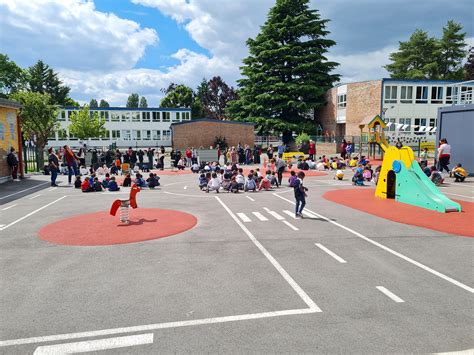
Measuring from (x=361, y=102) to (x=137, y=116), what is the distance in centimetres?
4029

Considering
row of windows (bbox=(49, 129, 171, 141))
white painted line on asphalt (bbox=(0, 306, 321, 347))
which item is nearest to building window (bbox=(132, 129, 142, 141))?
row of windows (bbox=(49, 129, 171, 141))

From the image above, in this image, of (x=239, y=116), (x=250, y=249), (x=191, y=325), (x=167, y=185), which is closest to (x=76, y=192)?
(x=167, y=185)

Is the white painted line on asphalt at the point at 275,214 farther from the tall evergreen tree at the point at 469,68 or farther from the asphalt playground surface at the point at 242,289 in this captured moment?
the tall evergreen tree at the point at 469,68

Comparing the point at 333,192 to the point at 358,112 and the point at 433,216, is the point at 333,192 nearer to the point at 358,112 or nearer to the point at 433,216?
→ the point at 433,216

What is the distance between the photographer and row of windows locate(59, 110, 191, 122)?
6361cm

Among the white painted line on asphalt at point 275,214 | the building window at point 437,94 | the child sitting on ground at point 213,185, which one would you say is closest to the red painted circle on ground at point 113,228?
the white painted line on asphalt at point 275,214

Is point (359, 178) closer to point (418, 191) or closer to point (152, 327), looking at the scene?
point (418, 191)

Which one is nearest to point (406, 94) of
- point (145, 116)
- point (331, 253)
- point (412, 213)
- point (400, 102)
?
point (400, 102)

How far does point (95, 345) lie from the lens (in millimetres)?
5074

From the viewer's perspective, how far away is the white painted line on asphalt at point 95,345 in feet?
16.3

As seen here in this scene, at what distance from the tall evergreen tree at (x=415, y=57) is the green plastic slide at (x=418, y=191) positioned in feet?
206

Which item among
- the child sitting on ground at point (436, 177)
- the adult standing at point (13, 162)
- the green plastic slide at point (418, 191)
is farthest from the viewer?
the adult standing at point (13, 162)

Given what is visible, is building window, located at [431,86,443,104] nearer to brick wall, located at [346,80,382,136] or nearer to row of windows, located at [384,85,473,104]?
row of windows, located at [384,85,473,104]

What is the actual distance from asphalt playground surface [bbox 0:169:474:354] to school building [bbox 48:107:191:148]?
5454 centimetres
